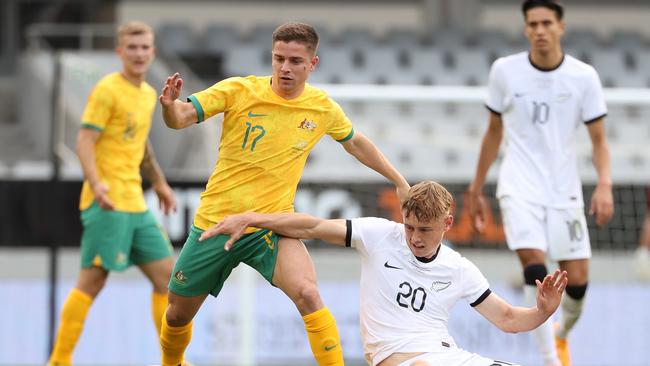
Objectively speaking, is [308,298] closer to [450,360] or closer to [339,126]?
[450,360]

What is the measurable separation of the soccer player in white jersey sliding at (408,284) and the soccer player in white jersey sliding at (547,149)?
1306 mm

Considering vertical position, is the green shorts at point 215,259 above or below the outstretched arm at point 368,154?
below

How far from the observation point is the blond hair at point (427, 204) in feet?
17.3

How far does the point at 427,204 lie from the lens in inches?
208

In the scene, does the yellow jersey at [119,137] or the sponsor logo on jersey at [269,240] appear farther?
the yellow jersey at [119,137]

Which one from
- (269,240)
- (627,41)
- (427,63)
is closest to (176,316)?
(269,240)

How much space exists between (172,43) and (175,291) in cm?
1121

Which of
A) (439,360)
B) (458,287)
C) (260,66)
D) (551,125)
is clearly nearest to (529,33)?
(551,125)

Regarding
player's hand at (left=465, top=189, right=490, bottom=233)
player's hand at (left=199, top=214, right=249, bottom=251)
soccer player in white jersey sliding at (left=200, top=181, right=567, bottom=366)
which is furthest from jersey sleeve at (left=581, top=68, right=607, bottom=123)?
player's hand at (left=199, top=214, right=249, bottom=251)

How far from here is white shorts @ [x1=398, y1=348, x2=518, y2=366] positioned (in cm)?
533

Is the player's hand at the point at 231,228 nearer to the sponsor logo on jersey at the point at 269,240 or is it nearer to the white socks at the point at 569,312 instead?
the sponsor logo on jersey at the point at 269,240

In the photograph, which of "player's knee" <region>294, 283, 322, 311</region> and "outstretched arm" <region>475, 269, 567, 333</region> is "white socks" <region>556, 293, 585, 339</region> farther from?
"player's knee" <region>294, 283, 322, 311</region>

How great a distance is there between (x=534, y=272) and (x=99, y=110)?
277 cm

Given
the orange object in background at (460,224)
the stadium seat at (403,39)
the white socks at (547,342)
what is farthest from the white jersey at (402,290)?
the stadium seat at (403,39)
